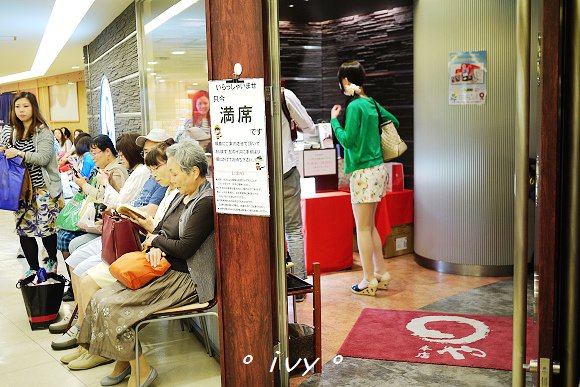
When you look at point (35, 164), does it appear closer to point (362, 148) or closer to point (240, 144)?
point (362, 148)

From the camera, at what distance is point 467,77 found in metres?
5.04

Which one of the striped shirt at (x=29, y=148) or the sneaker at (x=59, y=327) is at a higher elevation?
the striped shirt at (x=29, y=148)

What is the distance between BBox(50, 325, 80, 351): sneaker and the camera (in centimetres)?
408

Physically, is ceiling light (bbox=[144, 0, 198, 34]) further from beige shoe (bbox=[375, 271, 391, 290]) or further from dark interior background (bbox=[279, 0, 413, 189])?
beige shoe (bbox=[375, 271, 391, 290])

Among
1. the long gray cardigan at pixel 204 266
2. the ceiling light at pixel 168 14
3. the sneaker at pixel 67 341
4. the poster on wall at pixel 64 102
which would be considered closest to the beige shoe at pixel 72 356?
the sneaker at pixel 67 341

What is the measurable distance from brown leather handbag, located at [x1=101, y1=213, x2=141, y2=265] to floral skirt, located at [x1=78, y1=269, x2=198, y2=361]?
0.91ft

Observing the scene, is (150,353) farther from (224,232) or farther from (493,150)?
(493,150)

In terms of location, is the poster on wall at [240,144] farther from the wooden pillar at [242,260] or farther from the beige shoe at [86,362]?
the beige shoe at [86,362]

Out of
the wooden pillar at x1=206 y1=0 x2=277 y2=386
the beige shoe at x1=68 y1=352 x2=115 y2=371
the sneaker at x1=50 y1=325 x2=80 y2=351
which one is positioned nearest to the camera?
the wooden pillar at x1=206 y1=0 x2=277 y2=386

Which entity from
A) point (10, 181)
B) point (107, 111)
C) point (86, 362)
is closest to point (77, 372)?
point (86, 362)

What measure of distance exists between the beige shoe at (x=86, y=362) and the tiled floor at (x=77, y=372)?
0.03 metres

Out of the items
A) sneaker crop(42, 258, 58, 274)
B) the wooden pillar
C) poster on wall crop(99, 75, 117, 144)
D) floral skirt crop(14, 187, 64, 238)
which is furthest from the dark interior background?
the wooden pillar

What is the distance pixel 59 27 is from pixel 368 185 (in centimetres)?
581

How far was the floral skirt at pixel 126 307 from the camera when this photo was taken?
126 inches
